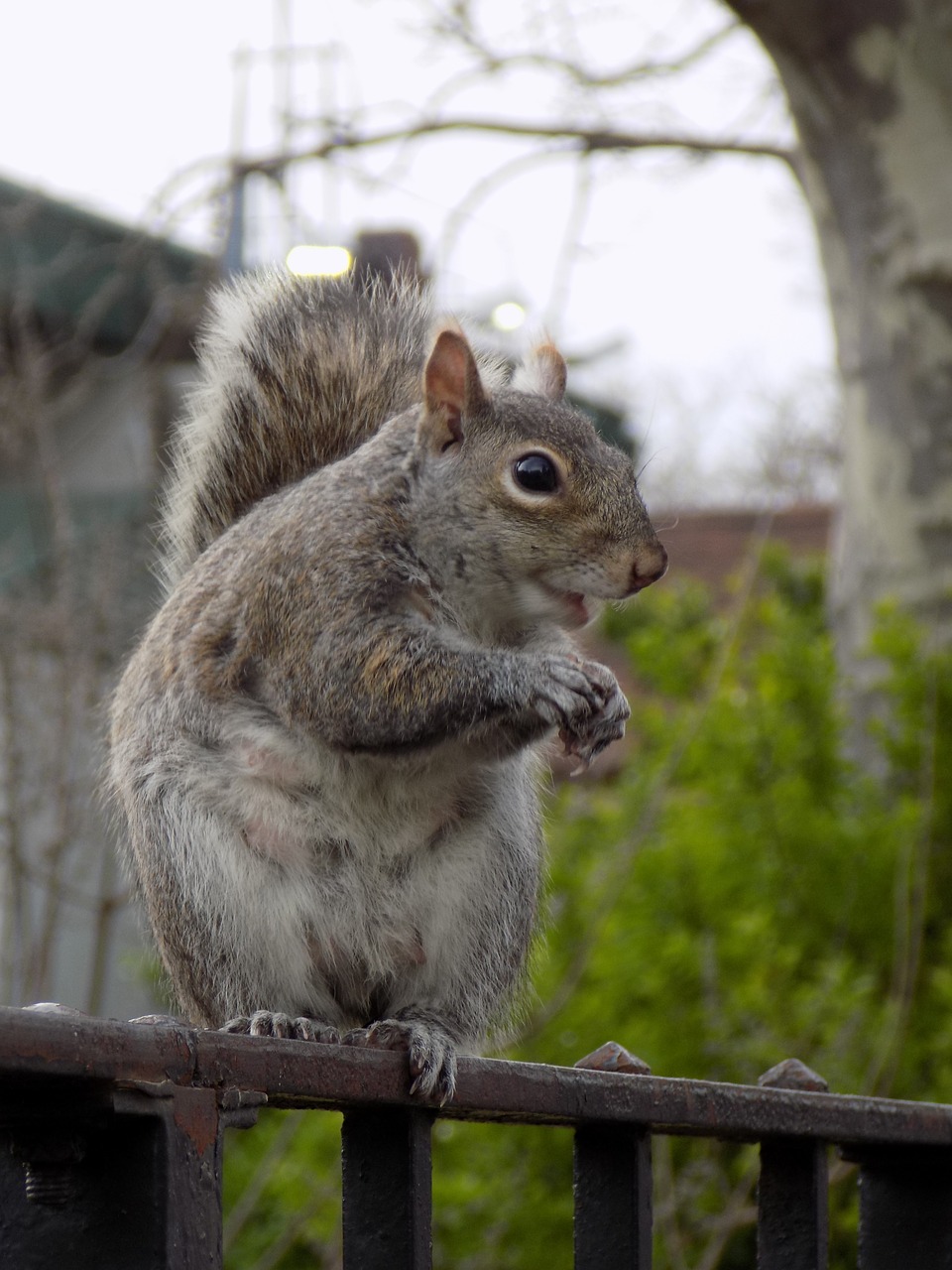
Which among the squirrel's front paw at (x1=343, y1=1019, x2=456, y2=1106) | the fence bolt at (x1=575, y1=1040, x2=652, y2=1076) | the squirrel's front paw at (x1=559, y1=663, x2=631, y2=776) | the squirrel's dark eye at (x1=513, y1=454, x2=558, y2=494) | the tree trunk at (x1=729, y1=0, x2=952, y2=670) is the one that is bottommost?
the squirrel's front paw at (x1=343, y1=1019, x2=456, y2=1106)

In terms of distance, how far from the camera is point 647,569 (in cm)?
121

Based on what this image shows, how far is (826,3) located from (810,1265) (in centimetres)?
276

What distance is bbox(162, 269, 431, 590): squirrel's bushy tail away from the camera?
144 centimetres

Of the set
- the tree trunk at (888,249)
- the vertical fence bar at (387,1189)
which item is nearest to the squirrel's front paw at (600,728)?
the vertical fence bar at (387,1189)

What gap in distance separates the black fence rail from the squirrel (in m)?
0.23

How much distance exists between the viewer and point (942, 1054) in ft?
8.46

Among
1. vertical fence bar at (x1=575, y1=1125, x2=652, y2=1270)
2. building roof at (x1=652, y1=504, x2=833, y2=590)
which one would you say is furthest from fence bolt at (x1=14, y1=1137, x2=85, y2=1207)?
building roof at (x1=652, y1=504, x2=833, y2=590)

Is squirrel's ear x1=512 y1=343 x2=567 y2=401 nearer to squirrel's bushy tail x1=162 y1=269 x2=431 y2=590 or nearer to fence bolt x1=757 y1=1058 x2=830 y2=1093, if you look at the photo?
squirrel's bushy tail x1=162 y1=269 x2=431 y2=590

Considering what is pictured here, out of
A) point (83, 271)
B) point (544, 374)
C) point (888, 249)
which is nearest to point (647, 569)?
point (544, 374)

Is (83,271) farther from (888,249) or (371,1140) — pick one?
(371,1140)

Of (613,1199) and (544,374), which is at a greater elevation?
(544,374)

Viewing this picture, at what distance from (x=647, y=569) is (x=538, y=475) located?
0.14m

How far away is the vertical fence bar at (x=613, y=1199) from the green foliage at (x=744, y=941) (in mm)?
1483

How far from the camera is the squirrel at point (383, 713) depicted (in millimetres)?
1160
